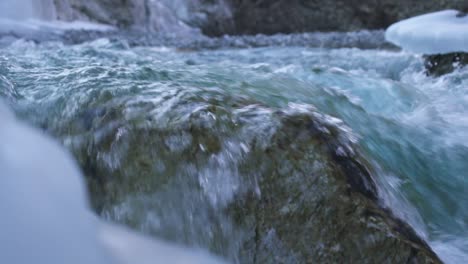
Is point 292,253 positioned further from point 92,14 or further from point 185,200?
point 92,14

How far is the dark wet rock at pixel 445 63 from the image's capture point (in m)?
4.30

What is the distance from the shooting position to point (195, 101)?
172 centimetres

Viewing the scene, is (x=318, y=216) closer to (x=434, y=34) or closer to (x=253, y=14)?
(x=434, y=34)

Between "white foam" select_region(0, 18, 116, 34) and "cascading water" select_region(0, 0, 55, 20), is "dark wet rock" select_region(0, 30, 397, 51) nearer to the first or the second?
"white foam" select_region(0, 18, 116, 34)

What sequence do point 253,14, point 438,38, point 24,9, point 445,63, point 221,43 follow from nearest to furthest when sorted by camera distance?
1. point 438,38
2. point 445,63
3. point 24,9
4. point 221,43
5. point 253,14

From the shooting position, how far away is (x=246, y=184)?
1.49 meters

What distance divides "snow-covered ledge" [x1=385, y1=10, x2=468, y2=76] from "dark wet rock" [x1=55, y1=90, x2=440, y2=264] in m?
2.94

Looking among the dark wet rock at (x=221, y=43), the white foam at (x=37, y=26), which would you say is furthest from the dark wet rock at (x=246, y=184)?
the white foam at (x=37, y=26)

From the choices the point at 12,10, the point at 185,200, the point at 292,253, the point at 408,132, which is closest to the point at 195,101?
the point at 185,200

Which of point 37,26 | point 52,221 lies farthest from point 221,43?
point 52,221

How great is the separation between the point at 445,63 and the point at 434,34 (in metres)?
0.30

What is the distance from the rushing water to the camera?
1502 millimetres

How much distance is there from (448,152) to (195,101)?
4.28 ft

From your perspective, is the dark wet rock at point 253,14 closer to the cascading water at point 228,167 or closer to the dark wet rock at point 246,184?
the cascading water at point 228,167
